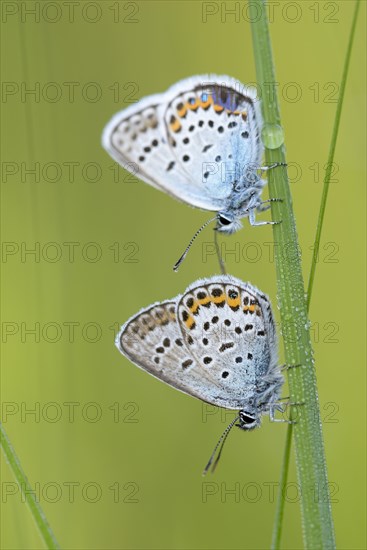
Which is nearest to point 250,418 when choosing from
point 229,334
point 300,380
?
point 229,334

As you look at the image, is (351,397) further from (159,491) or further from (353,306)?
(159,491)

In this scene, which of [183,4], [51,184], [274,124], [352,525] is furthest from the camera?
[183,4]

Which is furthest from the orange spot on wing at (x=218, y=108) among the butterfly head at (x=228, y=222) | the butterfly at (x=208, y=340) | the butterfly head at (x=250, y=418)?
the butterfly head at (x=250, y=418)

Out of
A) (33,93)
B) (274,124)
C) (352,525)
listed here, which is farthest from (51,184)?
(274,124)

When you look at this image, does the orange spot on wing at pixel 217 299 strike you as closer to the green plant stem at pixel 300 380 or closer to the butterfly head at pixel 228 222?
the butterfly head at pixel 228 222

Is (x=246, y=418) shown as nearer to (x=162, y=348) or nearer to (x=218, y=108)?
(x=162, y=348)

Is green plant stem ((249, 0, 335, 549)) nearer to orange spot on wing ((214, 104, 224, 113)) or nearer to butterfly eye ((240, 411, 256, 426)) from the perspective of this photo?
orange spot on wing ((214, 104, 224, 113))
